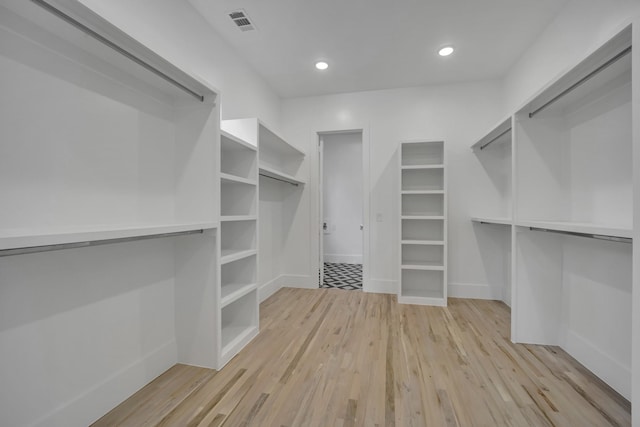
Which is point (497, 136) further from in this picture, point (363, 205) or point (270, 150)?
point (270, 150)

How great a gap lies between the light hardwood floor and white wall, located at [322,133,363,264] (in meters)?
3.45

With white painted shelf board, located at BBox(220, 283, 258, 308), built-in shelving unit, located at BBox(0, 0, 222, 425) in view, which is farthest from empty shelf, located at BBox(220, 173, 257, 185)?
white painted shelf board, located at BBox(220, 283, 258, 308)

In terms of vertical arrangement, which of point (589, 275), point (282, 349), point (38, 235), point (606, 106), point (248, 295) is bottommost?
point (282, 349)

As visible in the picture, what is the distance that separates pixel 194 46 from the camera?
7.20 feet

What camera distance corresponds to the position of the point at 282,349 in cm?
210

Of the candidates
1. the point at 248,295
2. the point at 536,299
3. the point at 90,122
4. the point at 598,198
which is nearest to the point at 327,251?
the point at 248,295

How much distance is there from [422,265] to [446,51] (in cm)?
242

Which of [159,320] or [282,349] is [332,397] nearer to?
[282,349]

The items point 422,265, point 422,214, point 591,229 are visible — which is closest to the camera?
point 591,229

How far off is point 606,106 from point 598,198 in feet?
2.01

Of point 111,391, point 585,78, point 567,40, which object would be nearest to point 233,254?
point 111,391

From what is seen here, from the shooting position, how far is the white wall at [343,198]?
591 cm

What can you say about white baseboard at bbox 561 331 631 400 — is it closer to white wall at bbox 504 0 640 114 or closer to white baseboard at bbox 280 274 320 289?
white wall at bbox 504 0 640 114

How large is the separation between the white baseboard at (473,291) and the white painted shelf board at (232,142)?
3.05 m
